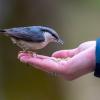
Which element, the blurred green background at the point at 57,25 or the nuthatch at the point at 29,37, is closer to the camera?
the nuthatch at the point at 29,37

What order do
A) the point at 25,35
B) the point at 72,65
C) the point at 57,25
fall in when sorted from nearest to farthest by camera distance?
1. the point at 72,65
2. the point at 25,35
3. the point at 57,25

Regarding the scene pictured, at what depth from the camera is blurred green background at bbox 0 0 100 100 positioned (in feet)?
11.6

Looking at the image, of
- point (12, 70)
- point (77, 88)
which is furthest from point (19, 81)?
point (77, 88)

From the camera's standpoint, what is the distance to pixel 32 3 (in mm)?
3578

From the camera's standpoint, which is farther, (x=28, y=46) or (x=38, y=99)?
(x=38, y=99)

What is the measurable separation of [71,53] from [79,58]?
323mm

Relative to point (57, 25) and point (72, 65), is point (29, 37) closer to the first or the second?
point (72, 65)

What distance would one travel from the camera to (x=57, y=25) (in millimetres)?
3568

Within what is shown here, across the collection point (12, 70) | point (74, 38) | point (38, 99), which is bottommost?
point (38, 99)

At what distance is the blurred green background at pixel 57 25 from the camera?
354 cm

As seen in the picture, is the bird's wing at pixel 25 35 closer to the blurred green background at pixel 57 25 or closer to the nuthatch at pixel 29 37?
the nuthatch at pixel 29 37

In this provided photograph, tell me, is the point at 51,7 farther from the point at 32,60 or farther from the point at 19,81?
the point at 32,60

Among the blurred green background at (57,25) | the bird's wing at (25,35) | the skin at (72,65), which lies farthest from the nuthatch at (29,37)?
the blurred green background at (57,25)

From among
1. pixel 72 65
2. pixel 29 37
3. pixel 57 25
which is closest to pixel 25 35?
pixel 29 37
